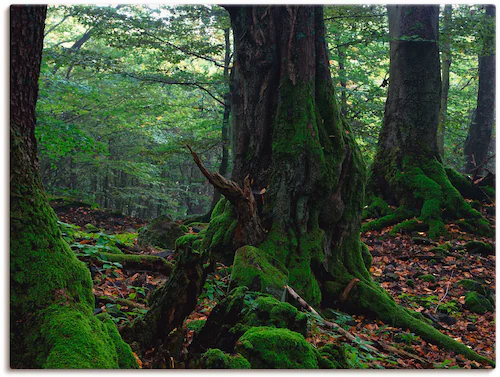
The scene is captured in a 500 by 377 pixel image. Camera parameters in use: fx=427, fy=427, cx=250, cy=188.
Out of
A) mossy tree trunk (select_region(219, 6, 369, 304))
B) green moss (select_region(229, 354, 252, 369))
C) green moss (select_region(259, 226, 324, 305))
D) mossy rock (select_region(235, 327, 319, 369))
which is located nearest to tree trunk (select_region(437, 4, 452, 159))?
mossy tree trunk (select_region(219, 6, 369, 304))

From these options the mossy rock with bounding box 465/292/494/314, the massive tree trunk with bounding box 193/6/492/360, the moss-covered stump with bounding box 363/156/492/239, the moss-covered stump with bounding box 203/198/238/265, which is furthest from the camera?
the moss-covered stump with bounding box 363/156/492/239

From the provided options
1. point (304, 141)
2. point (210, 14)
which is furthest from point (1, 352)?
point (210, 14)

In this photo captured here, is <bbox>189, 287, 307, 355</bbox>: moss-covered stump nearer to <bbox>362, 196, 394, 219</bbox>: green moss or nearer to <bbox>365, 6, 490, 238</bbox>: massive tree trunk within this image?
<bbox>365, 6, 490, 238</bbox>: massive tree trunk

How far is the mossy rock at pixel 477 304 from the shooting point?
5.81 meters

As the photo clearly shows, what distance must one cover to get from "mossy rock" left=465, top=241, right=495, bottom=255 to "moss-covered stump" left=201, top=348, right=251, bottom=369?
670 cm

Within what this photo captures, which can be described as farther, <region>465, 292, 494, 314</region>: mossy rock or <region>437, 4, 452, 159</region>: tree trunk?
<region>437, 4, 452, 159</region>: tree trunk

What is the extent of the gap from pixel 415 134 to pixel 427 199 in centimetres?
147

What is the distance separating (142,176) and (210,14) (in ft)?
18.2

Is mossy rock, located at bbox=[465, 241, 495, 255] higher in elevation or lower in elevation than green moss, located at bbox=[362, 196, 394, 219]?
lower

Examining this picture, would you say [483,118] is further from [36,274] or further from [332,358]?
[36,274]

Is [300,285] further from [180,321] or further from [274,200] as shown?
[180,321]

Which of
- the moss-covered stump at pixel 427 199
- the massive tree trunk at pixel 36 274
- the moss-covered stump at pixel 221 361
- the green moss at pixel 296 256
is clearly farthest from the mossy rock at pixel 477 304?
the massive tree trunk at pixel 36 274

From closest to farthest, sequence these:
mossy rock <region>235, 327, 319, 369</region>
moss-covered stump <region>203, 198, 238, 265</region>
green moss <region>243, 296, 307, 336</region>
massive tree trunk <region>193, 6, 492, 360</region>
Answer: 1. mossy rock <region>235, 327, 319, 369</region>
2. green moss <region>243, 296, 307, 336</region>
3. massive tree trunk <region>193, 6, 492, 360</region>
4. moss-covered stump <region>203, 198, 238, 265</region>

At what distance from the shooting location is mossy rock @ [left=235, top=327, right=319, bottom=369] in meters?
2.58
